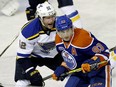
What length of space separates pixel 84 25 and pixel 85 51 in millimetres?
1973

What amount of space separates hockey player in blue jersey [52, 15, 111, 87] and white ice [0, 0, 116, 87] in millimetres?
699

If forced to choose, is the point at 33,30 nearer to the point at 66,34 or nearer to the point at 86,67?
the point at 66,34

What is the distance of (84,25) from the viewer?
4254 millimetres

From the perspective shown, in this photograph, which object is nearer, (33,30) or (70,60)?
(70,60)

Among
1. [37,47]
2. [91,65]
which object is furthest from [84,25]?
[91,65]

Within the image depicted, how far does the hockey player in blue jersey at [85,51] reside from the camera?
227 cm

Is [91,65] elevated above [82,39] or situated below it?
below

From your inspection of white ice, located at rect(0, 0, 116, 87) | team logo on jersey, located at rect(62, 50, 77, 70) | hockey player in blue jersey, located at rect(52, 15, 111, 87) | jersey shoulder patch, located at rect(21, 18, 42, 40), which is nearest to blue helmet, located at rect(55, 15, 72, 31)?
hockey player in blue jersey, located at rect(52, 15, 111, 87)

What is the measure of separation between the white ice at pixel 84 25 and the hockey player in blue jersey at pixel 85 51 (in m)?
0.70

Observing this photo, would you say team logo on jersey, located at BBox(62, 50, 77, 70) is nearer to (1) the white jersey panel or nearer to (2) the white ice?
(1) the white jersey panel

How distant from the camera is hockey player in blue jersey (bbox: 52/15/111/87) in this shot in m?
2.27

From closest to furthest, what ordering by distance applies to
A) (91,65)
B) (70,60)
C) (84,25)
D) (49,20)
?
(91,65) → (70,60) → (49,20) → (84,25)

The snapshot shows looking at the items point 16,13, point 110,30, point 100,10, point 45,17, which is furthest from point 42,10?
point 16,13

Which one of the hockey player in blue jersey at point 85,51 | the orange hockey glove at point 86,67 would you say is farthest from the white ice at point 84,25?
the orange hockey glove at point 86,67
